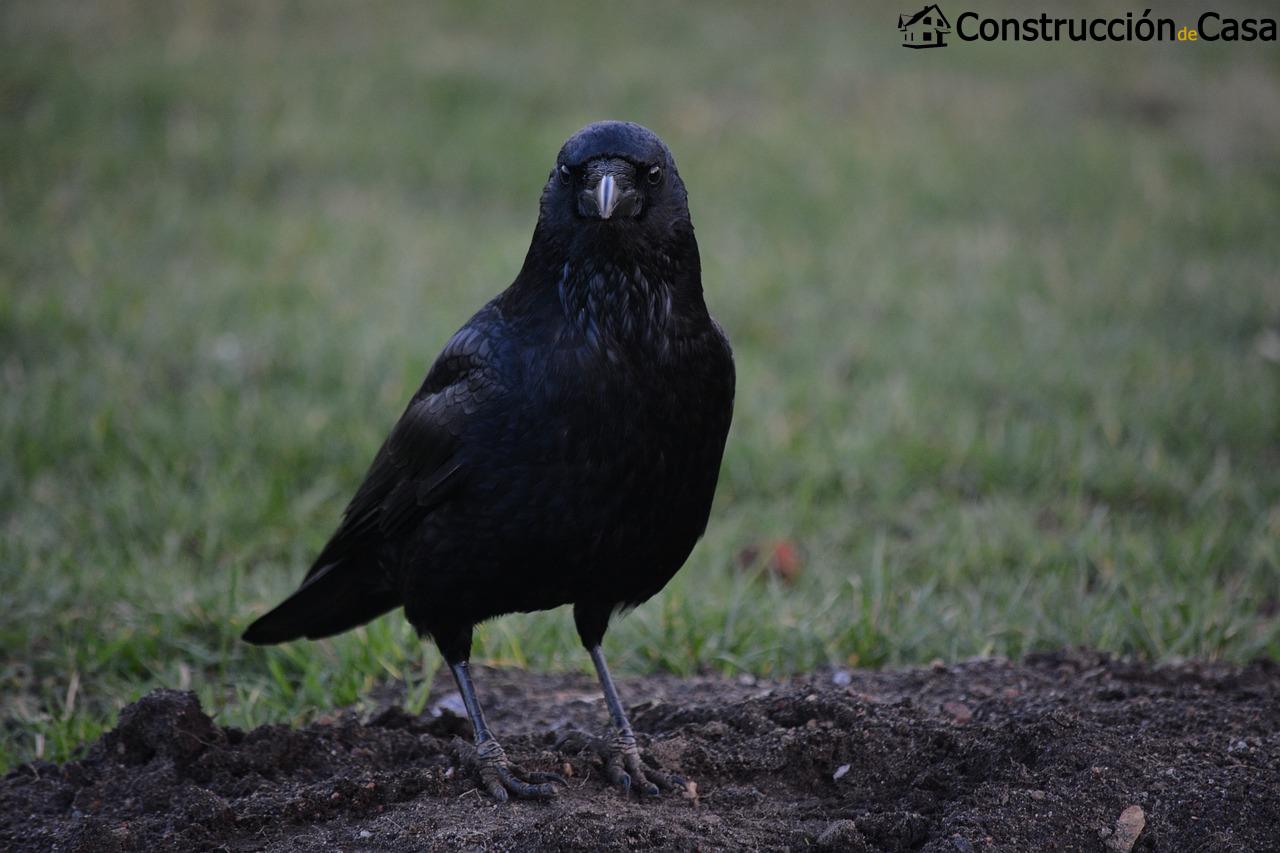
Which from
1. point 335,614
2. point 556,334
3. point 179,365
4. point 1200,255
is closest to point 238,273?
point 179,365

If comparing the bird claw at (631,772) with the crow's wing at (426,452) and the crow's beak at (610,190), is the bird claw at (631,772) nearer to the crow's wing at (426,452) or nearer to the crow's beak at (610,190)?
the crow's wing at (426,452)

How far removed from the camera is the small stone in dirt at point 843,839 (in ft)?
8.74

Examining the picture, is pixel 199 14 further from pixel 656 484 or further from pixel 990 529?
pixel 656 484

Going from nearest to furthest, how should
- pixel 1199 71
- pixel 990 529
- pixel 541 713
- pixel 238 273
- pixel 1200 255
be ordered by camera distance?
pixel 541 713 < pixel 990 529 < pixel 238 273 < pixel 1200 255 < pixel 1199 71

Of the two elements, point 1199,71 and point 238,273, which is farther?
point 1199,71

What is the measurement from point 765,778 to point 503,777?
23.6 inches

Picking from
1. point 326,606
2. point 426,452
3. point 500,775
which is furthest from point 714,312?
point 500,775

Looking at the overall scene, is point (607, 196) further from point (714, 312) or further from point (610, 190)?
point (714, 312)

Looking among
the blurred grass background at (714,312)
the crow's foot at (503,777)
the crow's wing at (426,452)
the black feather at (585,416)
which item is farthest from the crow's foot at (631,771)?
the blurred grass background at (714,312)

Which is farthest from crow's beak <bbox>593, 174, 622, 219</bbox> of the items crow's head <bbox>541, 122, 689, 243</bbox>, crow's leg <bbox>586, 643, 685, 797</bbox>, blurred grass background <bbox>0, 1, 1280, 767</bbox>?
blurred grass background <bbox>0, 1, 1280, 767</bbox>

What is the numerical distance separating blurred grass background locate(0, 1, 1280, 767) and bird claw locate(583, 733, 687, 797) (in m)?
0.98

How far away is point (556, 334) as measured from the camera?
9.98ft

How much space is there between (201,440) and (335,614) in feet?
7.09

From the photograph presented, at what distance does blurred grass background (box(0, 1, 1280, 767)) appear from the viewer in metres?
4.33
